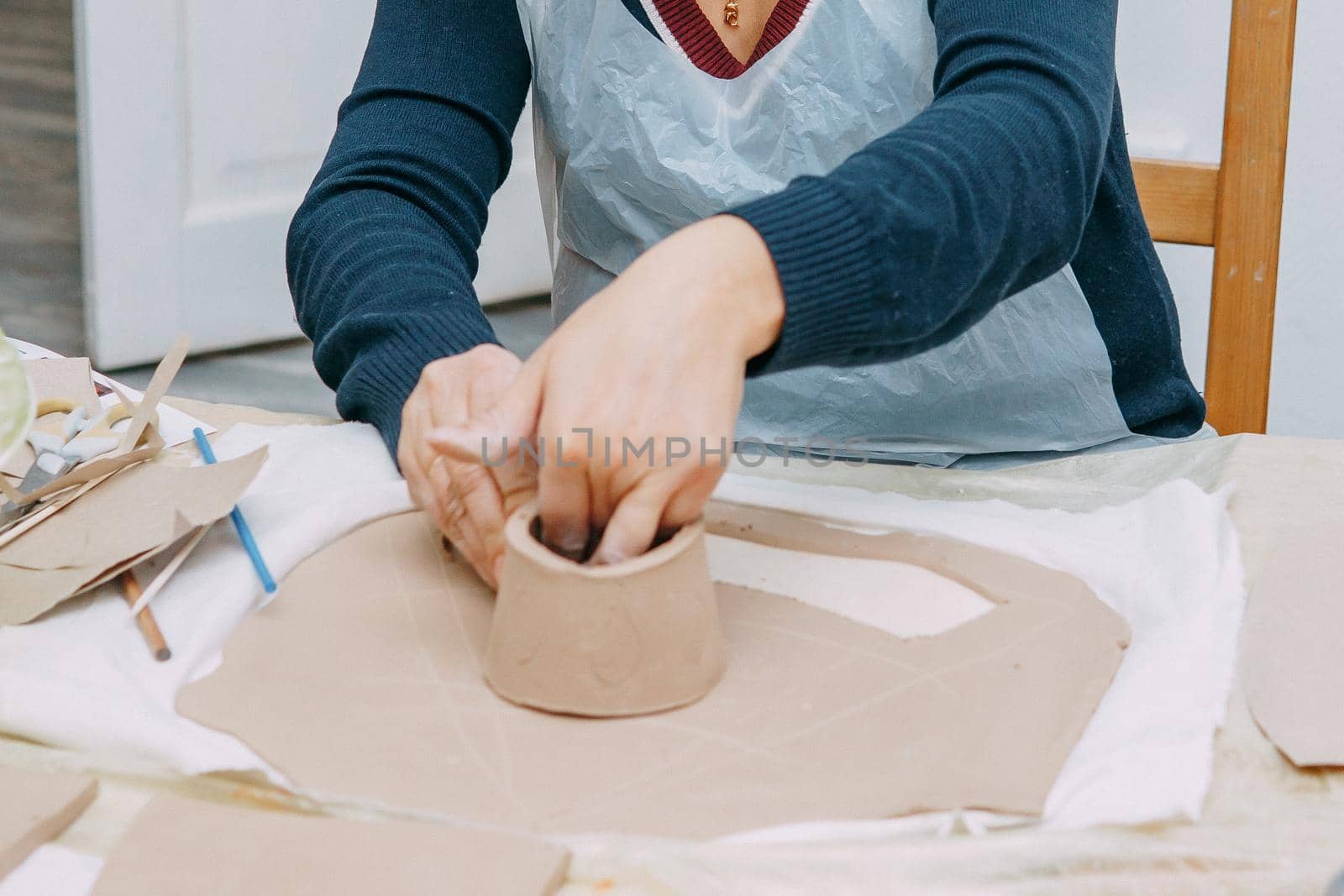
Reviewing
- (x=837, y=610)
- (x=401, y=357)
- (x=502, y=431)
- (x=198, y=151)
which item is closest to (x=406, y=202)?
(x=401, y=357)

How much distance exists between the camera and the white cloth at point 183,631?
1.95ft

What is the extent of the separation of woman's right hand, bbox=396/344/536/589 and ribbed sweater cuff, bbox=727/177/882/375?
0.16 metres

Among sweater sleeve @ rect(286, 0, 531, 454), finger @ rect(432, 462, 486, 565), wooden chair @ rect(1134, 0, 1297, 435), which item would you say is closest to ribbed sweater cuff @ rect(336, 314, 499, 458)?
sweater sleeve @ rect(286, 0, 531, 454)

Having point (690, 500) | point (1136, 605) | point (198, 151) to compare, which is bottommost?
point (198, 151)

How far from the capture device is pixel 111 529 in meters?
0.73

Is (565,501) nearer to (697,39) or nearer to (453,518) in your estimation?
(453,518)

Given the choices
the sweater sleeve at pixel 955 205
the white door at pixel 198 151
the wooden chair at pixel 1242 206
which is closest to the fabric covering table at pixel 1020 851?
the sweater sleeve at pixel 955 205

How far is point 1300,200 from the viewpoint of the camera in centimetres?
173

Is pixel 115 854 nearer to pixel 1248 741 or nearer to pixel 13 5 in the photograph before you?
pixel 1248 741

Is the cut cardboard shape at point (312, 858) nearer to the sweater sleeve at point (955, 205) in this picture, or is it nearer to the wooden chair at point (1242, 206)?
the sweater sleeve at point (955, 205)

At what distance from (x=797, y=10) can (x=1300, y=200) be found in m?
1.08

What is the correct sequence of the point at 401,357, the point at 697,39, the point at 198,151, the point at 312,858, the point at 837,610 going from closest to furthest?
the point at 312,858 → the point at 837,610 → the point at 401,357 → the point at 697,39 → the point at 198,151

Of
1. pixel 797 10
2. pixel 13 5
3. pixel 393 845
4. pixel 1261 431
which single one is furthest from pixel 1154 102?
pixel 13 5

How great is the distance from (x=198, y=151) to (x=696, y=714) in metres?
1.87
